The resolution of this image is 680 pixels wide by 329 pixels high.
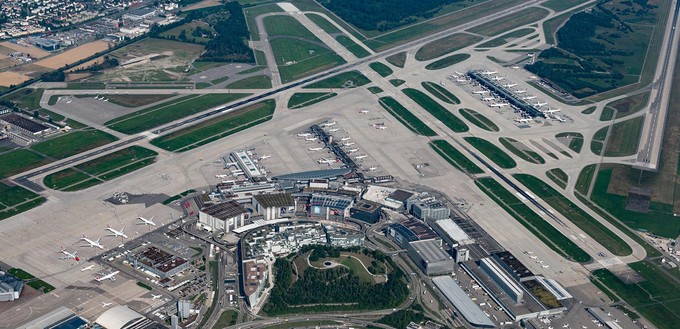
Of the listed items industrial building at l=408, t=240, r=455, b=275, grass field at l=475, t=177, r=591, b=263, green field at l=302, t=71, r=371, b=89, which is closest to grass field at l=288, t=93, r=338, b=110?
green field at l=302, t=71, r=371, b=89

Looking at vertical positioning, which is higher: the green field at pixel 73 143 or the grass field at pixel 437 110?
the green field at pixel 73 143

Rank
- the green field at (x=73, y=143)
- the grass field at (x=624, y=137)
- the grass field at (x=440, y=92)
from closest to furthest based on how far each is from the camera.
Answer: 1. the green field at (x=73, y=143)
2. the grass field at (x=624, y=137)
3. the grass field at (x=440, y=92)

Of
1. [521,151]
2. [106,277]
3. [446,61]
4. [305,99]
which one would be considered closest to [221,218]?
[106,277]

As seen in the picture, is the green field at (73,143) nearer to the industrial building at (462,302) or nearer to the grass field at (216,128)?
the grass field at (216,128)

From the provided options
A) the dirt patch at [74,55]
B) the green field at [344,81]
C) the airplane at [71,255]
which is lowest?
the green field at [344,81]

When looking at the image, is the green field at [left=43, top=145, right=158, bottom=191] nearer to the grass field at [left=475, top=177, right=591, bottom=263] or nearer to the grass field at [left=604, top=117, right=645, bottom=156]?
the grass field at [left=475, top=177, right=591, bottom=263]

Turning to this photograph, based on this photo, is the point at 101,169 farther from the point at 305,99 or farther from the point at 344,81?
the point at 344,81

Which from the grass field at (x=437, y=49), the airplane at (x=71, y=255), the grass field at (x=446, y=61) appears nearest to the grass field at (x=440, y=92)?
the grass field at (x=446, y=61)
